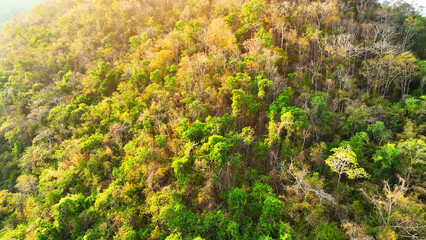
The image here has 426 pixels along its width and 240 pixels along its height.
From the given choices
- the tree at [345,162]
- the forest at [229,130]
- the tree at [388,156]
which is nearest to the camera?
the tree at [345,162]

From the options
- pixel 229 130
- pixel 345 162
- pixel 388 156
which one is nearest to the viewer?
pixel 345 162

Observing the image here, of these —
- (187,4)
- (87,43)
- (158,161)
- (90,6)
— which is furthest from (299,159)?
(90,6)

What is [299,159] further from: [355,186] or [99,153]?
[99,153]

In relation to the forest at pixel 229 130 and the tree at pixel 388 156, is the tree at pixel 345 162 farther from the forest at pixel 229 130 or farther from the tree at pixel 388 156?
the tree at pixel 388 156

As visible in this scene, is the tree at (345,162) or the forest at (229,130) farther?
the forest at (229,130)

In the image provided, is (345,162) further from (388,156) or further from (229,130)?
(229,130)

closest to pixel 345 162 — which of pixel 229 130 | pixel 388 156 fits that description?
pixel 388 156

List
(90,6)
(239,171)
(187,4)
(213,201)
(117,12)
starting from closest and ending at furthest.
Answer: (213,201), (239,171), (187,4), (117,12), (90,6)

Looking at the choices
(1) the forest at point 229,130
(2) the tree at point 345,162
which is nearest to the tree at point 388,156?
(1) the forest at point 229,130
